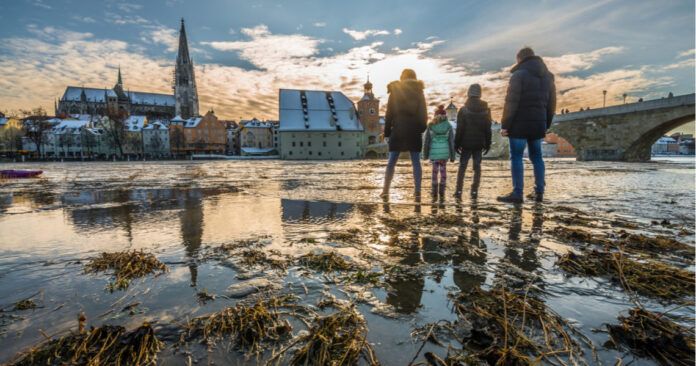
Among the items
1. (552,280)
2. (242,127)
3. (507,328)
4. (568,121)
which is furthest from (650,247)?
(242,127)

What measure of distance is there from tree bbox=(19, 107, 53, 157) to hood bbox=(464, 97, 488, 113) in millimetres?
73675

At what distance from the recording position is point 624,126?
89.5ft

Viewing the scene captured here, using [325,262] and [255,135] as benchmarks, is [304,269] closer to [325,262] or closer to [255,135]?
[325,262]

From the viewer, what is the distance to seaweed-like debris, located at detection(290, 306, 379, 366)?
1076 millimetres

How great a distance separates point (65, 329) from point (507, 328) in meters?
1.70

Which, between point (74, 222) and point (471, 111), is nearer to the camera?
point (74, 222)

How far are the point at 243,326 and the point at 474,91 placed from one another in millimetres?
5373

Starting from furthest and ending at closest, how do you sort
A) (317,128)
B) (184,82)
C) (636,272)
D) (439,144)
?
(184,82) → (317,128) → (439,144) → (636,272)

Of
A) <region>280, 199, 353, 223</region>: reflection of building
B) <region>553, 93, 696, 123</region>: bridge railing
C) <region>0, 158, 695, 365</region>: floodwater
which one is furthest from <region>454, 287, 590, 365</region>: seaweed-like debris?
<region>553, 93, 696, 123</region>: bridge railing

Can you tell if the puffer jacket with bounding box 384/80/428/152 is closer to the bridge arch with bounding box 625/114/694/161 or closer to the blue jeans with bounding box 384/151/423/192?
the blue jeans with bounding box 384/151/423/192

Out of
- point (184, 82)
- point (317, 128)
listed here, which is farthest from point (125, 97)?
point (317, 128)

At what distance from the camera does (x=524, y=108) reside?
4.64m

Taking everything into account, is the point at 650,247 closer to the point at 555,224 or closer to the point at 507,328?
the point at 555,224

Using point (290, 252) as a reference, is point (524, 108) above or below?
above
